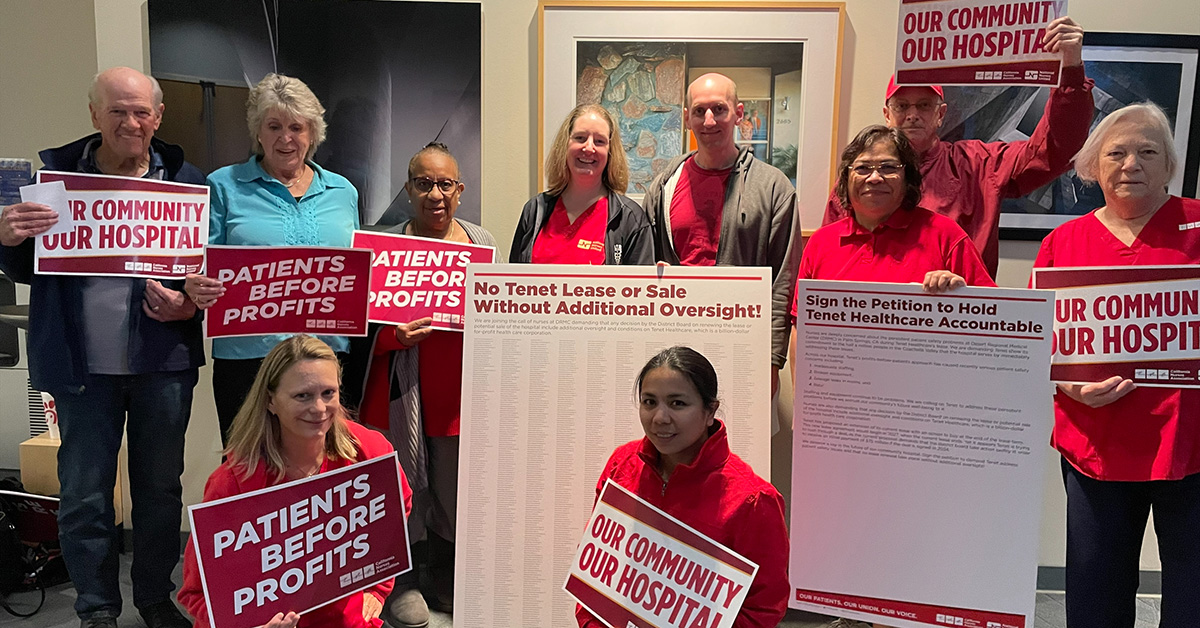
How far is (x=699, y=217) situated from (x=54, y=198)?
7.06ft

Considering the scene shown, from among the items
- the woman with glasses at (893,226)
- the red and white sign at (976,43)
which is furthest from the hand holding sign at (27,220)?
the red and white sign at (976,43)

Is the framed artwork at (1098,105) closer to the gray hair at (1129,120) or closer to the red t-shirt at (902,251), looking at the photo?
the gray hair at (1129,120)

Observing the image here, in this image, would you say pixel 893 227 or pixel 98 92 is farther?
pixel 98 92

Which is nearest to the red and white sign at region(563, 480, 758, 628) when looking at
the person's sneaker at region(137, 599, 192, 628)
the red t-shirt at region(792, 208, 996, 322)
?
the red t-shirt at region(792, 208, 996, 322)

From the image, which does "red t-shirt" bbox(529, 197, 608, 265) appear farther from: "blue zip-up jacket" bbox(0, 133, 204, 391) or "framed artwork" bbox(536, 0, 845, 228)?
"blue zip-up jacket" bbox(0, 133, 204, 391)

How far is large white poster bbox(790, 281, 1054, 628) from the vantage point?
2070 millimetres

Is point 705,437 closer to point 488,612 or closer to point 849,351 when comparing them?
point 849,351

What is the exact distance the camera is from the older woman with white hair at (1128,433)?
6.98ft

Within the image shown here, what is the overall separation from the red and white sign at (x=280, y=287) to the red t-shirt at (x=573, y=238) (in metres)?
0.65

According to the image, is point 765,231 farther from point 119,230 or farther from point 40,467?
point 40,467

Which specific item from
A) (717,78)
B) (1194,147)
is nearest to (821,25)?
(717,78)

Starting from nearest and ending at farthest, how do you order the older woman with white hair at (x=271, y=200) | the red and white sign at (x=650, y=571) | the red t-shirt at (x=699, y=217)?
the red and white sign at (x=650, y=571)
the older woman with white hair at (x=271, y=200)
the red t-shirt at (x=699, y=217)

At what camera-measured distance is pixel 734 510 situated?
1.88 meters

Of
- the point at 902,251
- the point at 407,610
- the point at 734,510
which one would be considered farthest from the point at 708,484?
the point at 407,610
